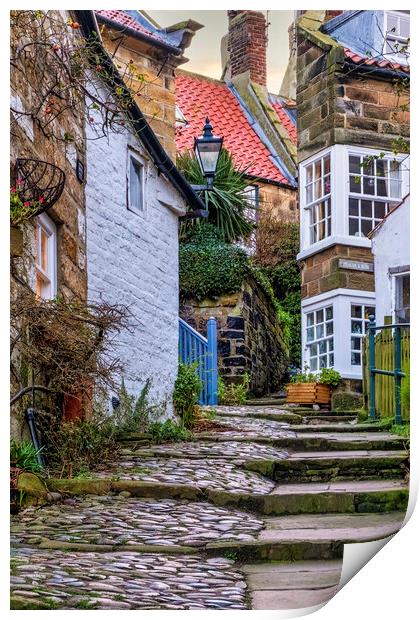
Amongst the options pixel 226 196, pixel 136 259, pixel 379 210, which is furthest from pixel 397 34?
pixel 226 196

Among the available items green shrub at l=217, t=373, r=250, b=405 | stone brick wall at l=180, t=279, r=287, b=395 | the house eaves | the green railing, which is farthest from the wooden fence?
green shrub at l=217, t=373, r=250, b=405

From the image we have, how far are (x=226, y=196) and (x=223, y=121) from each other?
97.6 inches

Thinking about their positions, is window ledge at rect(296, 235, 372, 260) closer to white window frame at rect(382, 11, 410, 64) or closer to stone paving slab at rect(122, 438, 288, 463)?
white window frame at rect(382, 11, 410, 64)

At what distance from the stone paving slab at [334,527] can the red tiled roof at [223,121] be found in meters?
1.36

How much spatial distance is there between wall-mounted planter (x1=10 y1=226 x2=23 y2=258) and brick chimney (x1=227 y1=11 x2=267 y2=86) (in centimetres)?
76

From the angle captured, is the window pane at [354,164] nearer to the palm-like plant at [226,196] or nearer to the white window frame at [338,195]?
the white window frame at [338,195]

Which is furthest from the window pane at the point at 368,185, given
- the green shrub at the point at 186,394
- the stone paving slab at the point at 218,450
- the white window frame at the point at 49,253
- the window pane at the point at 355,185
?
the green shrub at the point at 186,394

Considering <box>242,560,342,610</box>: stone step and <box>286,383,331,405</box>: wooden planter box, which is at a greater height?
<box>286,383,331,405</box>: wooden planter box

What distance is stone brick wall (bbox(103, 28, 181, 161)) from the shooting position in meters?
4.52

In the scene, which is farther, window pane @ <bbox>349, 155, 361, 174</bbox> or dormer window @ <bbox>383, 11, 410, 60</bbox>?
window pane @ <bbox>349, 155, 361, 174</bbox>

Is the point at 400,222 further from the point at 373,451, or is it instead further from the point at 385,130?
the point at 373,451

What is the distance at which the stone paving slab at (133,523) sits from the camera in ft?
12.4

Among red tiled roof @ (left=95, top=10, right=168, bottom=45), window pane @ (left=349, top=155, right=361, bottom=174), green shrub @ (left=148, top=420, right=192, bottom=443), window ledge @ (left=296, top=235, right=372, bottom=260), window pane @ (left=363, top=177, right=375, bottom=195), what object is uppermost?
red tiled roof @ (left=95, top=10, right=168, bottom=45)

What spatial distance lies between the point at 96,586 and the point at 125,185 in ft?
9.19
